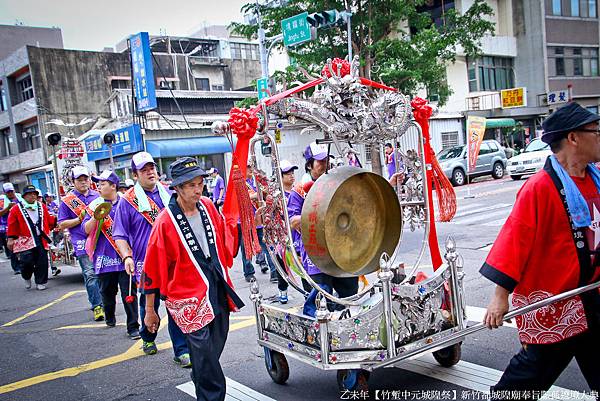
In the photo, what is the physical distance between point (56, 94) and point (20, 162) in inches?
192

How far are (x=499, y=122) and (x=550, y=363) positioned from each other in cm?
2394

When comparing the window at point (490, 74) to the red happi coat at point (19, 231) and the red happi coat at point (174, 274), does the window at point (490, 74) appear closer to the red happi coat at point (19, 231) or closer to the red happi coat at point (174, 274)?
the red happi coat at point (19, 231)

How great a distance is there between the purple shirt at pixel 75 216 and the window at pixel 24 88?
68.0ft

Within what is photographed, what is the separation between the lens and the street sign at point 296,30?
11.9 metres

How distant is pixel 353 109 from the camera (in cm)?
377

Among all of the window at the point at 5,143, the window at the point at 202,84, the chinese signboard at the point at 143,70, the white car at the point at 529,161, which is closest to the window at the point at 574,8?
the white car at the point at 529,161

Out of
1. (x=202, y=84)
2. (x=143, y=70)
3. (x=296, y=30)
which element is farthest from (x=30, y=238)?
(x=202, y=84)

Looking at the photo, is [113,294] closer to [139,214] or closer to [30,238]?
[139,214]

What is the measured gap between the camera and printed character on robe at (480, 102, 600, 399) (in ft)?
8.07

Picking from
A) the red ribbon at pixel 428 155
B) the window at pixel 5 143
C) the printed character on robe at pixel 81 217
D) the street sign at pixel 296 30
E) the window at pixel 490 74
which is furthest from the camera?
the window at pixel 5 143

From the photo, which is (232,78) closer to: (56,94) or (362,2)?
(56,94)

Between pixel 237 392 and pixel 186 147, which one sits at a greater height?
pixel 186 147

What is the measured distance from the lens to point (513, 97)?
2495cm

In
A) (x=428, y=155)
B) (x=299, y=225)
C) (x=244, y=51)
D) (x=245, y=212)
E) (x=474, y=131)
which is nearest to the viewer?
(x=245, y=212)
